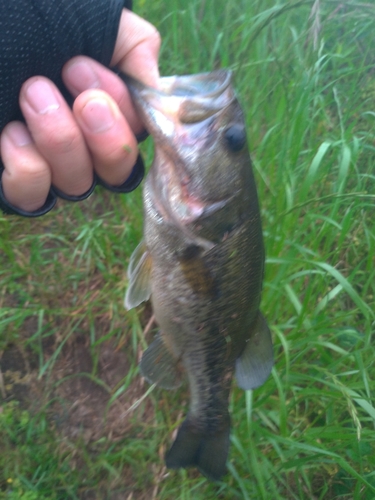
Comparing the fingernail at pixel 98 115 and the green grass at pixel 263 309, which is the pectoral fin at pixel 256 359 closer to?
the green grass at pixel 263 309

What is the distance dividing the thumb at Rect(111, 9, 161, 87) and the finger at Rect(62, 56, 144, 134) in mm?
68

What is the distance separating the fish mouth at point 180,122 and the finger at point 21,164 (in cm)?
29

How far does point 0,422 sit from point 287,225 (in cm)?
149

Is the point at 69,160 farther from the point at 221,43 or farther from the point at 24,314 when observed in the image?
the point at 221,43

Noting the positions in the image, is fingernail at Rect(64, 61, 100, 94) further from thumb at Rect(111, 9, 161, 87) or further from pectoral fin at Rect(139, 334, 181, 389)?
pectoral fin at Rect(139, 334, 181, 389)

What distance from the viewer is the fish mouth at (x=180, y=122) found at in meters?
1.05

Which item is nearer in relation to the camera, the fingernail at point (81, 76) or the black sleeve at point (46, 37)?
the black sleeve at point (46, 37)

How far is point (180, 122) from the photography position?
107 cm

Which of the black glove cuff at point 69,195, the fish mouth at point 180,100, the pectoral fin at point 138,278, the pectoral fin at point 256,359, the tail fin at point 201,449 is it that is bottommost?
the tail fin at point 201,449

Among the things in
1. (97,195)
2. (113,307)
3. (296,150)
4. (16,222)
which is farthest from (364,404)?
(16,222)

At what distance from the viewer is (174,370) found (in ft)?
4.83

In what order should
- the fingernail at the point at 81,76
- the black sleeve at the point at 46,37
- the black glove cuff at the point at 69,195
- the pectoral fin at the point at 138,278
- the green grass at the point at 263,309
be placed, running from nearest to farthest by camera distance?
the black sleeve at the point at 46,37 → the fingernail at the point at 81,76 → the black glove cuff at the point at 69,195 → the pectoral fin at the point at 138,278 → the green grass at the point at 263,309

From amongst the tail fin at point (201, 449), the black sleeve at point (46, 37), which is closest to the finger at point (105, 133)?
the black sleeve at point (46, 37)

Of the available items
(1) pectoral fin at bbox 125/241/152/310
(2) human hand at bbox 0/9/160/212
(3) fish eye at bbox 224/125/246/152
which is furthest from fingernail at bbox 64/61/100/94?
(1) pectoral fin at bbox 125/241/152/310
